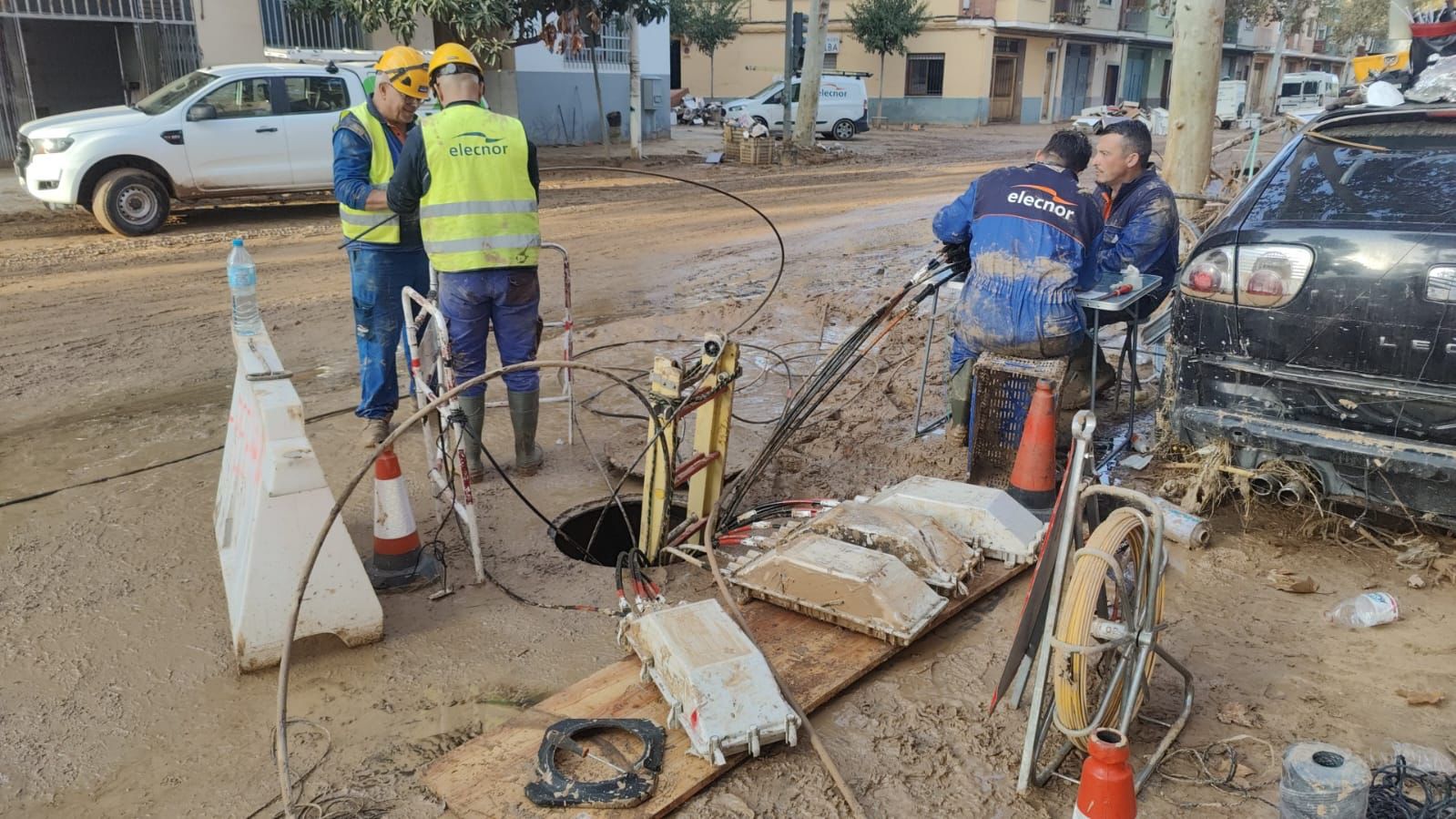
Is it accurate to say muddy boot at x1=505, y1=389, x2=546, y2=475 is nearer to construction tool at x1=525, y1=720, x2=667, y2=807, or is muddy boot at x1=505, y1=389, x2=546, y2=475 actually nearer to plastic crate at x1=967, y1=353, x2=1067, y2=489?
plastic crate at x1=967, y1=353, x2=1067, y2=489

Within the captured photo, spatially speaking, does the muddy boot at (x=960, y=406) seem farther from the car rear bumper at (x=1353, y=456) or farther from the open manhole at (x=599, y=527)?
the open manhole at (x=599, y=527)

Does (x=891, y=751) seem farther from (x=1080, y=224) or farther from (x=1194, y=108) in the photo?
(x=1194, y=108)

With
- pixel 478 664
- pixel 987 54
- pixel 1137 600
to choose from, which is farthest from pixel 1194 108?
pixel 987 54

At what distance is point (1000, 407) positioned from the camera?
4.80 meters

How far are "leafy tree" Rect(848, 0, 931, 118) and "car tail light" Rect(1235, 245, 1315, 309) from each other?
3470 cm

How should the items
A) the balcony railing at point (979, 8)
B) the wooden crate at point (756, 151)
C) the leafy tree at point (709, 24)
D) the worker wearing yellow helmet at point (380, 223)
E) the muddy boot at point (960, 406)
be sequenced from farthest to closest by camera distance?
the balcony railing at point (979, 8) < the leafy tree at point (709, 24) < the wooden crate at point (756, 151) < the muddy boot at point (960, 406) < the worker wearing yellow helmet at point (380, 223)

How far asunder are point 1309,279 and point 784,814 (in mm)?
2706

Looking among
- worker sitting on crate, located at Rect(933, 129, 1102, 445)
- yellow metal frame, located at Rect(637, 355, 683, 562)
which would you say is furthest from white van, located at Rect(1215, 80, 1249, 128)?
yellow metal frame, located at Rect(637, 355, 683, 562)

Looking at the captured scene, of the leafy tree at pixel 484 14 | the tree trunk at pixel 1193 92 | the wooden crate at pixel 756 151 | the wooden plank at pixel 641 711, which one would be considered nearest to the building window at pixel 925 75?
the wooden crate at pixel 756 151

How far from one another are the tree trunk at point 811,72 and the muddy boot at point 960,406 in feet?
53.3

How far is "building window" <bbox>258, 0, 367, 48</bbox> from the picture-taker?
17156 mm

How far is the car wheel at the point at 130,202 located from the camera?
11.1 meters

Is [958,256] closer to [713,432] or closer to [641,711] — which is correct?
[713,432]

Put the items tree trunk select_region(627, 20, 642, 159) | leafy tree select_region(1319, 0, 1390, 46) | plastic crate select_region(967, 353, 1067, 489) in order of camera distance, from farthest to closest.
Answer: leafy tree select_region(1319, 0, 1390, 46) < tree trunk select_region(627, 20, 642, 159) < plastic crate select_region(967, 353, 1067, 489)
